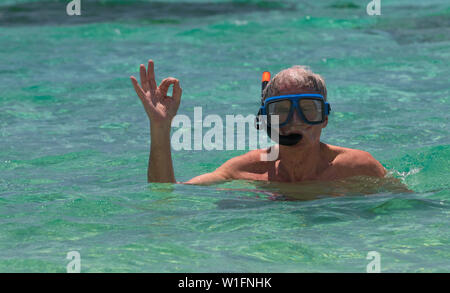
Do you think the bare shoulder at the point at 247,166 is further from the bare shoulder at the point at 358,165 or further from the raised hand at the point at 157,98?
the raised hand at the point at 157,98

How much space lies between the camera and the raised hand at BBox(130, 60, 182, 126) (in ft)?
12.8

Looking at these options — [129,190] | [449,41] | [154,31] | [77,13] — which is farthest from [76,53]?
[129,190]

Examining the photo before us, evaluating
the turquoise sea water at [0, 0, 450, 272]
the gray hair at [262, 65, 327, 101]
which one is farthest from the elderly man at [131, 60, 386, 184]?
the turquoise sea water at [0, 0, 450, 272]

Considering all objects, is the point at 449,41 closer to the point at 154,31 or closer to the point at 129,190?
the point at 154,31

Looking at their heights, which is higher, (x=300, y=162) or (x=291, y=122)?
(x=291, y=122)

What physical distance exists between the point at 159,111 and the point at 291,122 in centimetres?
76

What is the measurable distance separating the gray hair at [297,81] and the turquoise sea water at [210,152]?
2.13ft

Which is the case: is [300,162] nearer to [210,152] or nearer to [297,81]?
[297,81]

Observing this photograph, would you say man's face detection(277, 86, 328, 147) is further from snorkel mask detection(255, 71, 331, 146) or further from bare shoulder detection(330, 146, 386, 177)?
bare shoulder detection(330, 146, 386, 177)

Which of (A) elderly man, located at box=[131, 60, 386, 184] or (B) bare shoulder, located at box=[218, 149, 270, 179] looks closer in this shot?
(A) elderly man, located at box=[131, 60, 386, 184]

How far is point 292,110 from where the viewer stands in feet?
13.0

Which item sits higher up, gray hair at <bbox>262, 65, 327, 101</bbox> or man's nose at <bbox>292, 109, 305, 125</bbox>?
gray hair at <bbox>262, 65, 327, 101</bbox>

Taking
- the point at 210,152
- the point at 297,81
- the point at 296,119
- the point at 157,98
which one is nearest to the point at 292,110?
the point at 296,119

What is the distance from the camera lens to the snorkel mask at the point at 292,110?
13.0ft
